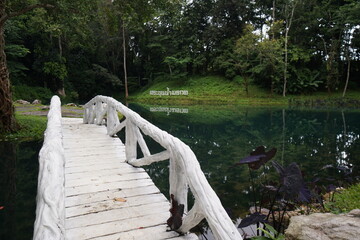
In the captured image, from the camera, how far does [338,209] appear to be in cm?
412

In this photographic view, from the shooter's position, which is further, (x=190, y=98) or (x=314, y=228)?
(x=190, y=98)

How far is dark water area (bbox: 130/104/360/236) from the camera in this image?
6043 millimetres

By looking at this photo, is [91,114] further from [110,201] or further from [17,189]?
[110,201]

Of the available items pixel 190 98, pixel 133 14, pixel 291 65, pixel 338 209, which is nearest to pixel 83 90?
pixel 190 98

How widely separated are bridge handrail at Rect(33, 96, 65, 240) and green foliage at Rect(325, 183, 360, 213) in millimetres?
3809

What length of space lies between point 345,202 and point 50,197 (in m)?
4.41

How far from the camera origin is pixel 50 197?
64.2 inches

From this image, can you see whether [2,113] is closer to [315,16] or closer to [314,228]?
[314,228]

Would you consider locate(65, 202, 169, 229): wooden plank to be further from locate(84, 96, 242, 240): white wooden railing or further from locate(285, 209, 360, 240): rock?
locate(285, 209, 360, 240): rock

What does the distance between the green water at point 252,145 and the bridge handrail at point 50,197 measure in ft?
6.73

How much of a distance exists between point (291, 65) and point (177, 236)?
1071 inches

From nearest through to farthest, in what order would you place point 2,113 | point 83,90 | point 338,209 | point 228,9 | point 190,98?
point 338,209, point 2,113, point 190,98, point 228,9, point 83,90

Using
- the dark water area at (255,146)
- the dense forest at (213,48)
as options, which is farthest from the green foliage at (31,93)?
the dark water area at (255,146)

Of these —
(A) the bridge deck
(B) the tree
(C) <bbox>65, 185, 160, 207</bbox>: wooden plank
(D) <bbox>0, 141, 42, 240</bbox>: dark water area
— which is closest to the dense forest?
(B) the tree
